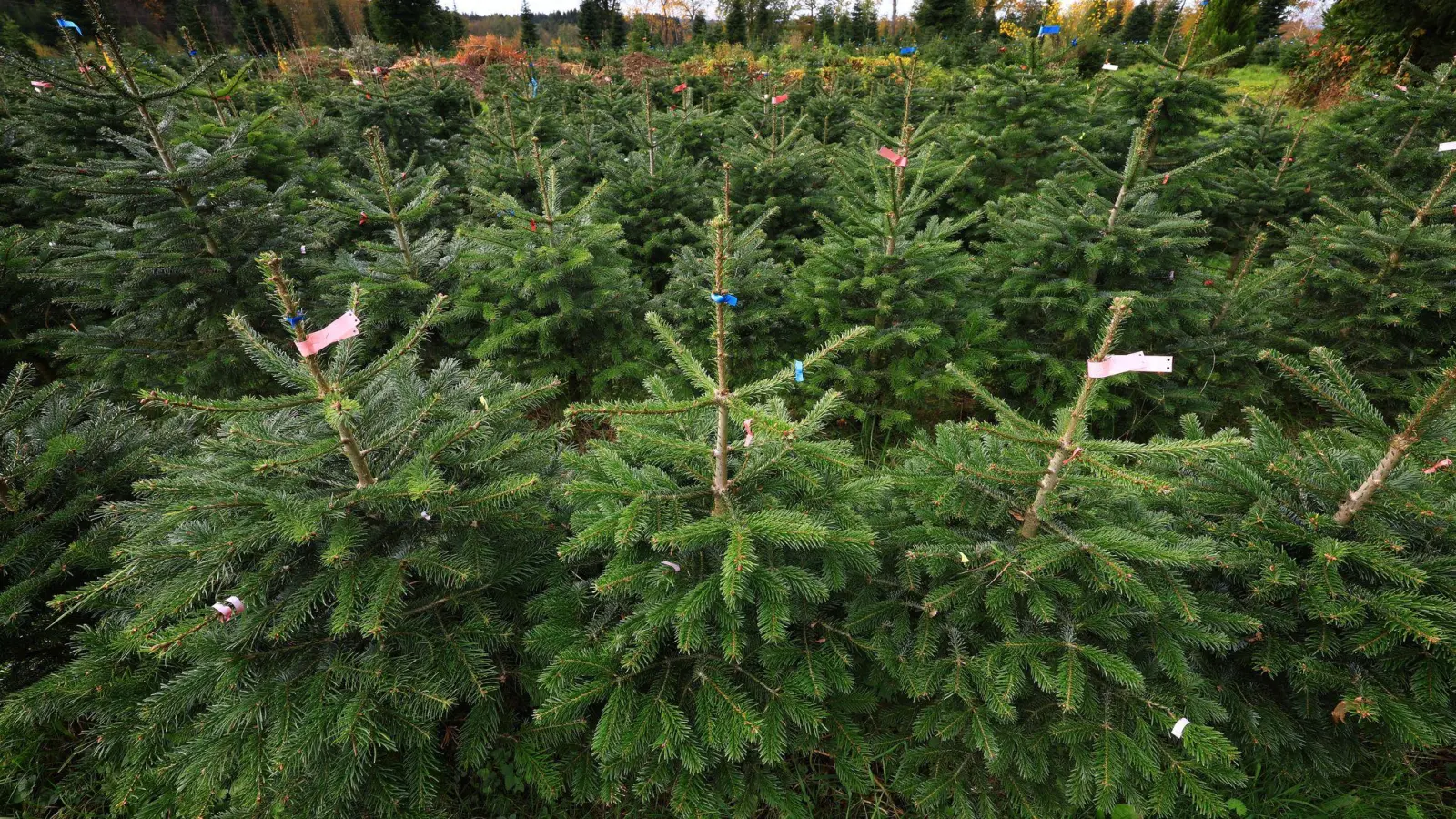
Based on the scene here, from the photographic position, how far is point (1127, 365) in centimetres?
166

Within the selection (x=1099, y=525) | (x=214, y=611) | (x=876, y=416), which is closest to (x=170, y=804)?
(x=214, y=611)

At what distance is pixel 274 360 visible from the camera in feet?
6.82

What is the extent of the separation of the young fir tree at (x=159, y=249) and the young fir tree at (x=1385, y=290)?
8.86 m

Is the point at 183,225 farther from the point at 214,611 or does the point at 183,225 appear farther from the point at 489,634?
the point at 489,634

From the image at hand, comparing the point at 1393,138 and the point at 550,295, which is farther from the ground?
the point at 1393,138

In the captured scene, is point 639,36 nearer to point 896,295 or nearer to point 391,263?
point 391,263

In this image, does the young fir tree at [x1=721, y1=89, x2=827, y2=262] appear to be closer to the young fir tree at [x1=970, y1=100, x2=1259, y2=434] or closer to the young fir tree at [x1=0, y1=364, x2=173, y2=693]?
the young fir tree at [x1=970, y1=100, x2=1259, y2=434]

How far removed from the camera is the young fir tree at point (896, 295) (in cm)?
411

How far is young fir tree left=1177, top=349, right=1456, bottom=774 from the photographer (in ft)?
6.55

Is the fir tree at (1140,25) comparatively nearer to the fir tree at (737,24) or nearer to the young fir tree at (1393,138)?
the fir tree at (737,24)

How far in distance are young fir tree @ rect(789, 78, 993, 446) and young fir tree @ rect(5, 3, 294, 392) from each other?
462 centimetres

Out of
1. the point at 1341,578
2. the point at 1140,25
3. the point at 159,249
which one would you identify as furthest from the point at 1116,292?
the point at 1140,25

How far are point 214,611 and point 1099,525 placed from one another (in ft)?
10.9

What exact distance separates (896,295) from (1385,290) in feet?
12.7
